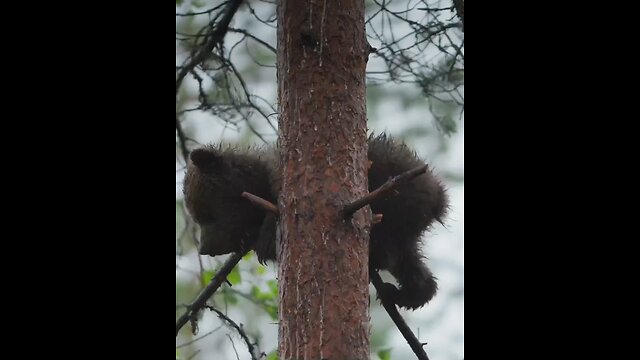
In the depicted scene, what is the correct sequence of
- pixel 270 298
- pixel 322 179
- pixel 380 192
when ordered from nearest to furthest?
1. pixel 380 192
2. pixel 322 179
3. pixel 270 298

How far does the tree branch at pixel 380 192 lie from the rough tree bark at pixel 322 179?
0.06m

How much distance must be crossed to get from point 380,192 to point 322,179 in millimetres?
290

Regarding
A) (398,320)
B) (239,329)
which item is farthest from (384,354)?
(239,329)

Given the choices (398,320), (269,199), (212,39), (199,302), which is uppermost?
(212,39)

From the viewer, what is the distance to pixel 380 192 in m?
2.85

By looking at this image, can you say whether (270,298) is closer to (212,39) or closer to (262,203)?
(212,39)

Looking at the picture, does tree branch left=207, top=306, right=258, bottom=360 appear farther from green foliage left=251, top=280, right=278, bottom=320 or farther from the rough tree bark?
green foliage left=251, top=280, right=278, bottom=320

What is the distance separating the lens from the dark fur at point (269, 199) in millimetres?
4102

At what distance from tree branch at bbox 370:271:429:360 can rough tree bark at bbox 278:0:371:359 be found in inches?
25.7

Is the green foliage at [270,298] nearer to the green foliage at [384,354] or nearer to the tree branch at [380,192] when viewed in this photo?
the green foliage at [384,354]

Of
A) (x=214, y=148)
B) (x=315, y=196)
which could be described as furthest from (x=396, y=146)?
(x=315, y=196)

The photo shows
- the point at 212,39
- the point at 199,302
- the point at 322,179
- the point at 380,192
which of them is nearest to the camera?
the point at 380,192
